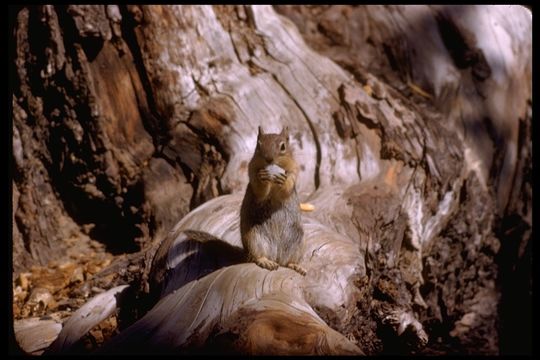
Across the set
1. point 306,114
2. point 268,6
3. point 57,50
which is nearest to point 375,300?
point 306,114

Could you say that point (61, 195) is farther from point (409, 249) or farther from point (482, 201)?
point (482, 201)

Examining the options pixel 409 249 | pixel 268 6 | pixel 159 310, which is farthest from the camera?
pixel 268 6

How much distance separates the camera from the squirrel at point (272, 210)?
3475mm

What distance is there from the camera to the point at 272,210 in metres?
3.66

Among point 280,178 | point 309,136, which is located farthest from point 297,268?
point 309,136

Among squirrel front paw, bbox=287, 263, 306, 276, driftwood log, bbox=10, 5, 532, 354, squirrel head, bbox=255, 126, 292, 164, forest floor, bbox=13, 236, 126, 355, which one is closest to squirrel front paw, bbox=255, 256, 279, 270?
squirrel front paw, bbox=287, 263, 306, 276

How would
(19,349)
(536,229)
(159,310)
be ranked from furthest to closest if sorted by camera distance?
(536,229) → (19,349) → (159,310)

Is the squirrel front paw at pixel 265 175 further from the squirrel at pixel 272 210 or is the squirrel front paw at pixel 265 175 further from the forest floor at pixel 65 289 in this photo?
the forest floor at pixel 65 289

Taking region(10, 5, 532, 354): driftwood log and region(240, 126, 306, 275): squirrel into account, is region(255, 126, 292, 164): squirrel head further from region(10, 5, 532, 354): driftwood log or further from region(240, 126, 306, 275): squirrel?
region(10, 5, 532, 354): driftwood log

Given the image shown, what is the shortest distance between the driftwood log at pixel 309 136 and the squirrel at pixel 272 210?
303mm

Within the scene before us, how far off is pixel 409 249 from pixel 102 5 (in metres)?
2.91

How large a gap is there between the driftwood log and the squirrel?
303 mm

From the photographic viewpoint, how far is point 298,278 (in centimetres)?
344

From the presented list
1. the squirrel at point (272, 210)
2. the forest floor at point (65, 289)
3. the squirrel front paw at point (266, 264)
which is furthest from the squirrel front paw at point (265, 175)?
the forest floor at point (65, 289)
